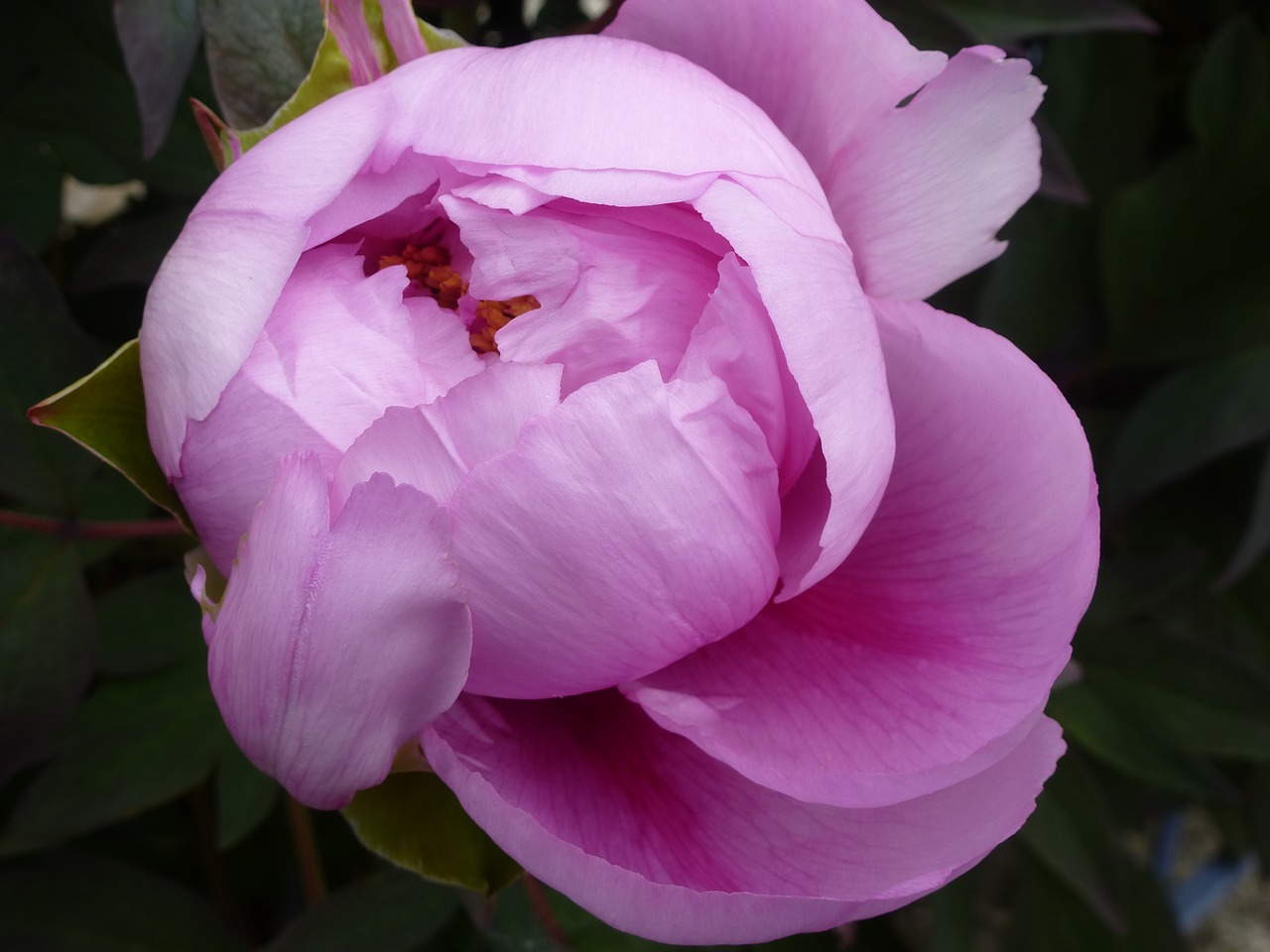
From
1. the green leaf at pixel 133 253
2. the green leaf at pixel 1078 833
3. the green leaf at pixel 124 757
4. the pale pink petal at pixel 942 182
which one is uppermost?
the pale pink petal at pixel 942 182

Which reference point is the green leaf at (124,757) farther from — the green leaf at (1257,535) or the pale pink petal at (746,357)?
the green leaf at (1257,535)

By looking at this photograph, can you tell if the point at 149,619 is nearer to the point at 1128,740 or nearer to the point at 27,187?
A: the point at 27,187

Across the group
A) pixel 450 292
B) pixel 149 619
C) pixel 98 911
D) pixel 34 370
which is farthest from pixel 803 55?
pixel 98 911

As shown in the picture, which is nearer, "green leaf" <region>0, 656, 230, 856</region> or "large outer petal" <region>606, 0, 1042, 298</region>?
"large outer petal" <region>606, 0, 1042, 298</region>

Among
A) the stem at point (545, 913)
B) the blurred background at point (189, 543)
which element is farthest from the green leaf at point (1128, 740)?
the stem at point (545, 913)

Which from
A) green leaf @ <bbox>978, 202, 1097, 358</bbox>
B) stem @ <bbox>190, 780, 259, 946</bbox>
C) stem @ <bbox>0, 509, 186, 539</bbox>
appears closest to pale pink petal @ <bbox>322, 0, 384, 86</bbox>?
stem @ <bbox>0, 509, 186, 539</bbox>

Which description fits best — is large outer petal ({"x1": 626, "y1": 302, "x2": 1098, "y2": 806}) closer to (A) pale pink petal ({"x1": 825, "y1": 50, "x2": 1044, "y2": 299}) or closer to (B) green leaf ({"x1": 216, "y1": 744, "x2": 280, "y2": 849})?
(A) pale pink petal ({"x1": 825, "y1": 50, "x2": 1044, "y2": 299})

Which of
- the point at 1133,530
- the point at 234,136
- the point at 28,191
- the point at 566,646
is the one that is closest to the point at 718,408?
the point at 566,646
